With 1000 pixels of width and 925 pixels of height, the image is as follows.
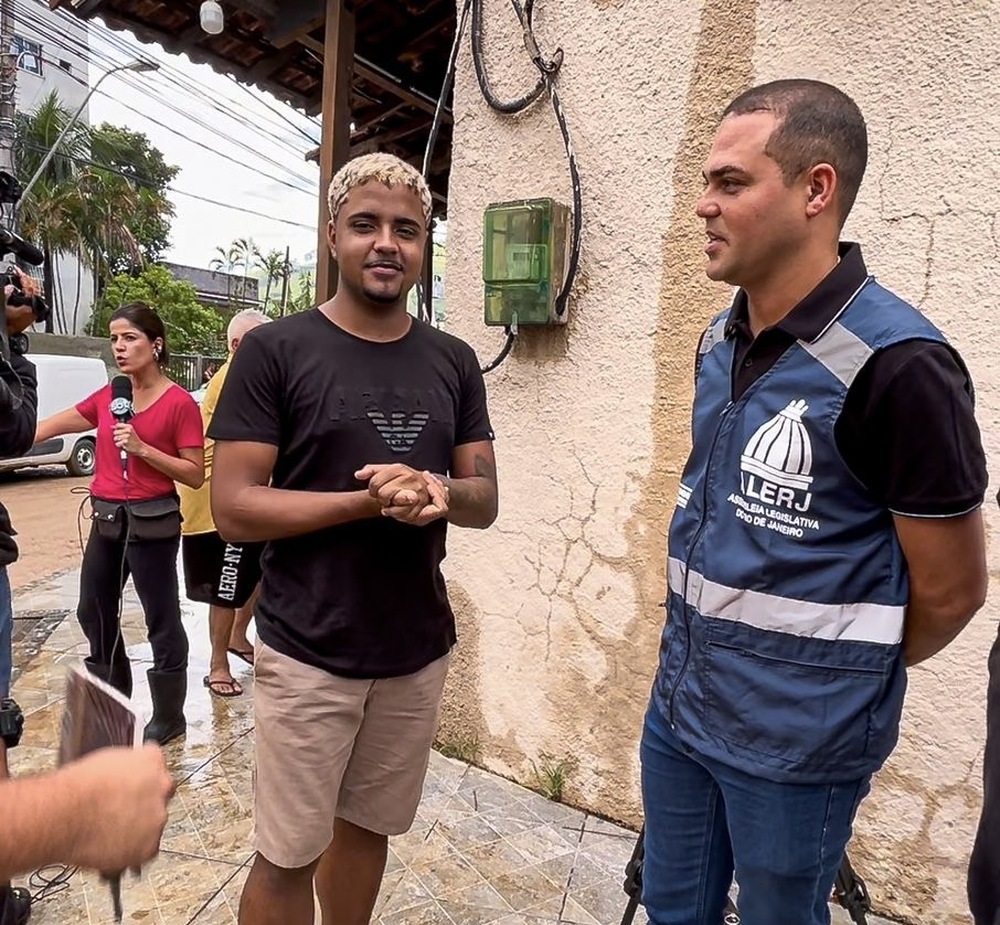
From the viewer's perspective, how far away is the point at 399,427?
1.89m

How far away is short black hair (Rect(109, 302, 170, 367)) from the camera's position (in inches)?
135

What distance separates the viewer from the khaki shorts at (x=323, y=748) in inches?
71.9

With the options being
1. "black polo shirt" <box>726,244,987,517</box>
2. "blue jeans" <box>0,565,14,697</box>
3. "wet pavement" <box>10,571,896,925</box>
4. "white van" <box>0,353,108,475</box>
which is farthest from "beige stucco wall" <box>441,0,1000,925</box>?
"white van" <box>0,353,108,475</box>

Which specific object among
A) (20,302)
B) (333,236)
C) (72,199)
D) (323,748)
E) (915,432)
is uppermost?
(72,199)

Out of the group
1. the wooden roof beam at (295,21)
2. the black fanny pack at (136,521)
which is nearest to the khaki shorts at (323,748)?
the black fanny pack at (136,521)

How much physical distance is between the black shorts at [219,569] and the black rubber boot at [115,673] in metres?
0.49

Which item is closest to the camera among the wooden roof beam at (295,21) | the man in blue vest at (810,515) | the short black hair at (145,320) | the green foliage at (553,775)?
the man in blue vest at (810,515)

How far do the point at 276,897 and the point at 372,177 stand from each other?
5.47 ft

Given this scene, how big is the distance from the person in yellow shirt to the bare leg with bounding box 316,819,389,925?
2.02 meters

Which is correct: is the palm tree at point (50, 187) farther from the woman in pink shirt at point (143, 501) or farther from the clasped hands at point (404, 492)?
the clasped hands at point (404, 492)

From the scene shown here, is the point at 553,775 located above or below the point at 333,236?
below

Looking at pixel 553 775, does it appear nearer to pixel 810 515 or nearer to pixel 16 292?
pixel 810 515

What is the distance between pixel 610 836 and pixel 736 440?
75.7 inches

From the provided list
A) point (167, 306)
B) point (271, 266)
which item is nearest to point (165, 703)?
point (167, 306)
